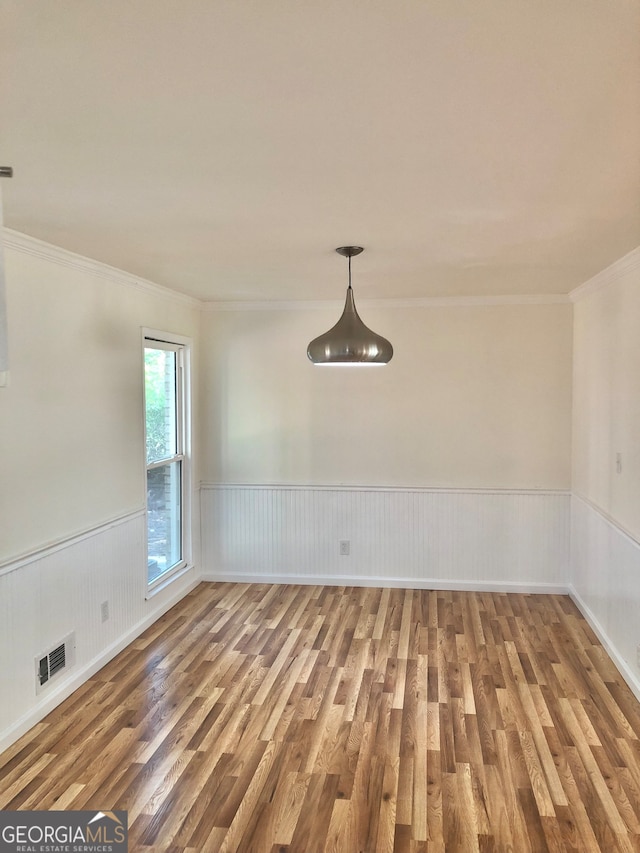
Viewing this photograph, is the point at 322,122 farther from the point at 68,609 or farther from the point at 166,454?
the point at 166,454

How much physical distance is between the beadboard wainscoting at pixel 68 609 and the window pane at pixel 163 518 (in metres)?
0.36

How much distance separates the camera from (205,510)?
5590 millimetres

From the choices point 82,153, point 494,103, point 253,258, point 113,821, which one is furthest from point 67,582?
point 494,103

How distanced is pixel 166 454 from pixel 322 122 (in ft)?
12.4

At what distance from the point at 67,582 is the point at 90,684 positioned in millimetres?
674

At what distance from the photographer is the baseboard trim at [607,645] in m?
3.40

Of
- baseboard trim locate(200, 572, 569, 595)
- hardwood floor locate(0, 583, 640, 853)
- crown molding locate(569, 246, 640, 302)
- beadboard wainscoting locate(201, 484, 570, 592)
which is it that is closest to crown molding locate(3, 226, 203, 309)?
beadboard wainscoting locate(201, 484, 570, 592)

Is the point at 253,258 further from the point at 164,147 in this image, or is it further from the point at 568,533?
the point at 568,533

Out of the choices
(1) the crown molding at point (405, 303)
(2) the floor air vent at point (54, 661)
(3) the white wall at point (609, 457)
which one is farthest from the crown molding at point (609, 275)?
(2) the floor air vent at point (54, 661)

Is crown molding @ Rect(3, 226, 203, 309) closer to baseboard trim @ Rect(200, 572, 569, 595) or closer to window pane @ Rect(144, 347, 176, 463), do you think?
window pane @ Rect(144, 347, 176, 463)

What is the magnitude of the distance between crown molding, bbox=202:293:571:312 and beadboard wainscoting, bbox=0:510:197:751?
2132 mm

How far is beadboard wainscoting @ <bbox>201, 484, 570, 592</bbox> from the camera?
5.16 meters

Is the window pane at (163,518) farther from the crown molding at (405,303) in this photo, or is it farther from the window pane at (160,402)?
the crown molding at (405,303)

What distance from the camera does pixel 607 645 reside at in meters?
3.96
